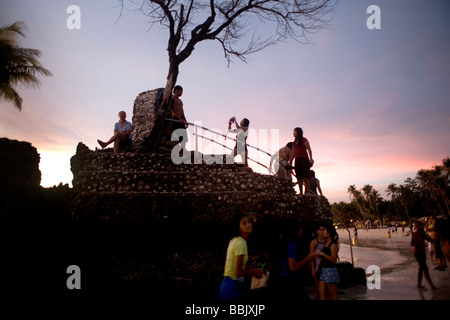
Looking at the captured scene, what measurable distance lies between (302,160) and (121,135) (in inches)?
191

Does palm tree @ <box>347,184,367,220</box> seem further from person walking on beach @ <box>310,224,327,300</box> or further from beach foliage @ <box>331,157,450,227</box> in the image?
person walking on beach @ <box>310,224,327,300</box>

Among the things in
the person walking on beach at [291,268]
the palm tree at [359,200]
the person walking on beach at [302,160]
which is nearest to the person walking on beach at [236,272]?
the person walking on beach at [291,268]

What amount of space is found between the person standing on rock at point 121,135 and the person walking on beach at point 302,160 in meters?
4.59

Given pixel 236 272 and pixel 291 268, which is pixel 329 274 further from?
pixel 236 272

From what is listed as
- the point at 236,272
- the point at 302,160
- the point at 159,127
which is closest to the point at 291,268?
the point at 236,272

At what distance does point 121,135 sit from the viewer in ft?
25.8

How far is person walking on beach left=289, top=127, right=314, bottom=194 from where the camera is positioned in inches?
258

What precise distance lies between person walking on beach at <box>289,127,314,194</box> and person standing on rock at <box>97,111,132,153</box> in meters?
4.59

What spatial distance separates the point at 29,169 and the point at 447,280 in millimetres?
9347

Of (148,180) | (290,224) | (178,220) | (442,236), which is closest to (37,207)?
(148,180)

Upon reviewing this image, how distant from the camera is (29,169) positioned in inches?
236

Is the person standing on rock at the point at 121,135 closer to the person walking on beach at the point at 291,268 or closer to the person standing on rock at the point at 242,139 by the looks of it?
the person standing on rock at the point at 242,139
